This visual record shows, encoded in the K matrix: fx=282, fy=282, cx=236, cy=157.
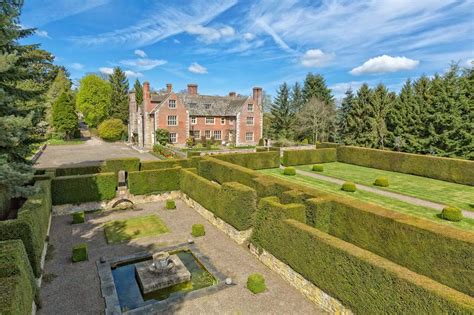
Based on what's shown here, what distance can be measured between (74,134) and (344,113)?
57.7 metres

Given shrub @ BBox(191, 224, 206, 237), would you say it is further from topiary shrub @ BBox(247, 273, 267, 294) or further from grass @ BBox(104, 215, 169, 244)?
topiary shrub @ BBox(247, 273, 267, 294)

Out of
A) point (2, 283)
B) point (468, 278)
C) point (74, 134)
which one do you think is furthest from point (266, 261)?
point (74, 134)

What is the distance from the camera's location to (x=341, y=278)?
9586 millimetres

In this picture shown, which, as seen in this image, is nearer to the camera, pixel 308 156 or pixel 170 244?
pixel 170 244

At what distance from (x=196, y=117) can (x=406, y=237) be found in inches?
1658

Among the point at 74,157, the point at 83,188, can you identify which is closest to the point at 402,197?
the point at 83,188

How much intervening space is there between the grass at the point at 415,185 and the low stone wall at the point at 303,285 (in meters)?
15.9

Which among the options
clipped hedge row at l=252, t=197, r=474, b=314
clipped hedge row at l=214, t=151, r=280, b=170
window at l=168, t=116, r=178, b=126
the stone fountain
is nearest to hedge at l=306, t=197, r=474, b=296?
clipped hedge row at l=252, t=197, r=474, b=314

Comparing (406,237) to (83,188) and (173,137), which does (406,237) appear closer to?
(83,188)

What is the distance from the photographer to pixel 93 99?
63.2 metres

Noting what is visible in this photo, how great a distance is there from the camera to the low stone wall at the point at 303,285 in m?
9.88

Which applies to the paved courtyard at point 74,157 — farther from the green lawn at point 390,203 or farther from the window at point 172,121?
the green lawn at point 390,203

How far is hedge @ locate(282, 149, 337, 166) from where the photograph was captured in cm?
3575

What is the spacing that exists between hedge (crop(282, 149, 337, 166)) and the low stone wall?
897 inches
